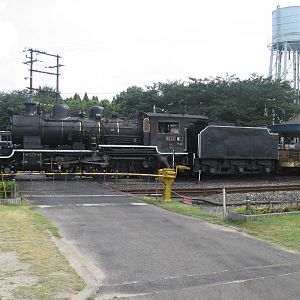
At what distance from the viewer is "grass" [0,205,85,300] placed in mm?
5136

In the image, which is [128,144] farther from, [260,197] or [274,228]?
[274,228]

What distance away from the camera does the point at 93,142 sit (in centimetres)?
2319

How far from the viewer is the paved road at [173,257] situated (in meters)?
5.44

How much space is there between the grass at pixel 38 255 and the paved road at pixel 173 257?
1.25 ft

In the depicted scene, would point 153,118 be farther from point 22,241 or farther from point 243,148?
point 22,241

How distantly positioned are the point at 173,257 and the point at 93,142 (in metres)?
16.6

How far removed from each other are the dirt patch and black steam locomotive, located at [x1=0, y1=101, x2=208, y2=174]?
A: 1559 centimetres

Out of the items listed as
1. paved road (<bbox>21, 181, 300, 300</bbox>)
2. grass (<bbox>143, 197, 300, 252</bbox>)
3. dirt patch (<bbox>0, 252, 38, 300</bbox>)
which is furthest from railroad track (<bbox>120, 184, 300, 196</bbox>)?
dirt patch (<bbox>0, 252, 38, 300</bbox>)

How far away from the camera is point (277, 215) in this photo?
11.4 m

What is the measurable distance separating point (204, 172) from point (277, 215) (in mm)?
13967

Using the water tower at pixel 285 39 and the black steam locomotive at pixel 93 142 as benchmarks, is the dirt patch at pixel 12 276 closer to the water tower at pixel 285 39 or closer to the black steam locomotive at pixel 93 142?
the black steam locomotive at pixel 93 142

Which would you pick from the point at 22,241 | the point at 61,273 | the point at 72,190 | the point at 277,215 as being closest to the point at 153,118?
the point at 72,190

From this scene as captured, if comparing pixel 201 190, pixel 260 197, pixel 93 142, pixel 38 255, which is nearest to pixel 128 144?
pixel 93 142

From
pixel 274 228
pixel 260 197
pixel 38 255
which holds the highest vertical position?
pixel 38 255
